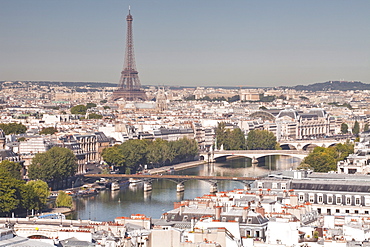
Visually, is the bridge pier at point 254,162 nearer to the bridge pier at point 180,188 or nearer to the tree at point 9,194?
the bridge pier at point 180,188

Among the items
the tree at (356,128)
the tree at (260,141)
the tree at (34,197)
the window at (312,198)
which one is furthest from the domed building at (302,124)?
the window at (312,198)

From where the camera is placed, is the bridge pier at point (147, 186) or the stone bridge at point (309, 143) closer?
the bridge pier at point (147, 186)

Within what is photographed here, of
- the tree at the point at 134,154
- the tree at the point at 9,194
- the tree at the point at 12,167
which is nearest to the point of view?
the tree at the point at 9,194

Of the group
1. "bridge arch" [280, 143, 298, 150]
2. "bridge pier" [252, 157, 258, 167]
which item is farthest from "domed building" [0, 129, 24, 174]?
"bridge arch" [280, 143, 298, 150]

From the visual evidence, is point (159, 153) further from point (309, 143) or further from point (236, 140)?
point (309, 143)

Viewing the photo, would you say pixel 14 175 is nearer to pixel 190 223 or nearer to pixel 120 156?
pixel 120 156

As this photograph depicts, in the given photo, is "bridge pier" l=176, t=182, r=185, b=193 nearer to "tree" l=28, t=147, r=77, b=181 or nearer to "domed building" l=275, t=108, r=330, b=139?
"tree" l=28, t=147, r=77, b=181

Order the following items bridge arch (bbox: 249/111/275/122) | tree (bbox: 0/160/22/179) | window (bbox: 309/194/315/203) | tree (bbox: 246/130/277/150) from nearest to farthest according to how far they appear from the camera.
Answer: window (bbox: 309/194/315/203) → tree (bbox: 0/160/22/179) → tree (bbox: 246/130/277/150) → bridge arch (bbox: 249/111/275/122)
